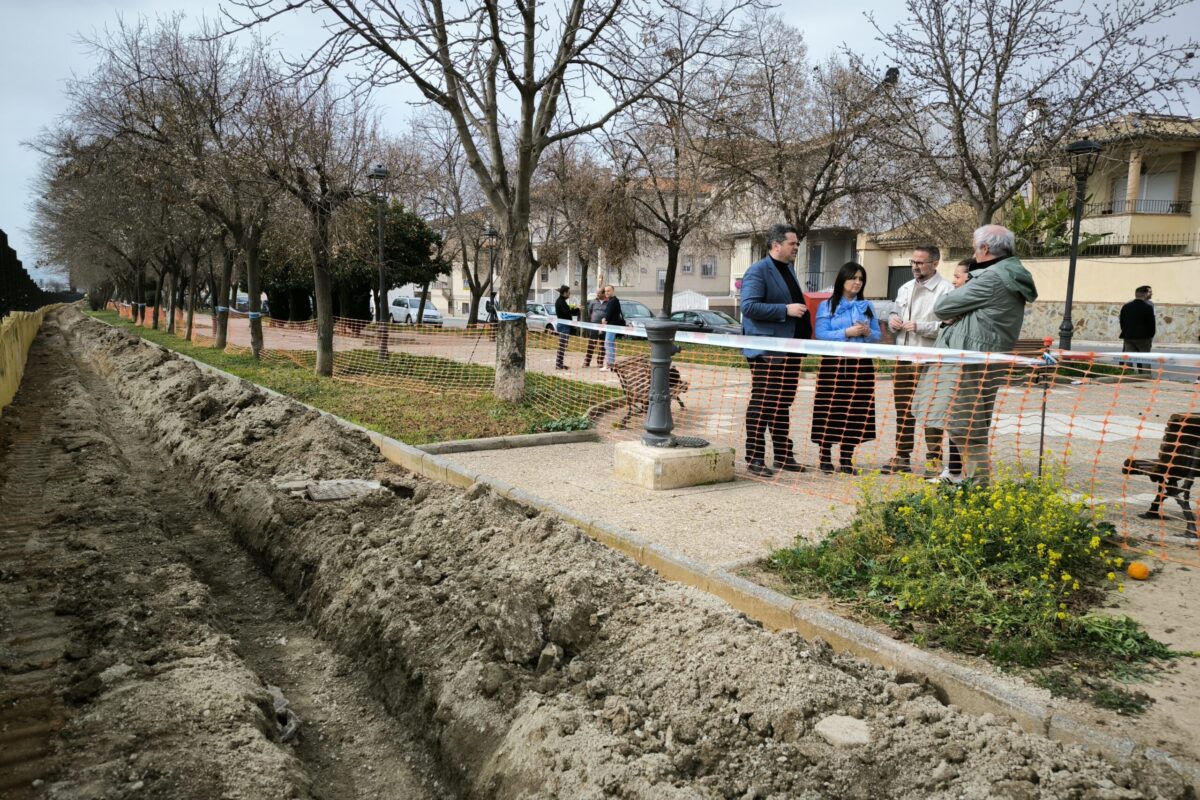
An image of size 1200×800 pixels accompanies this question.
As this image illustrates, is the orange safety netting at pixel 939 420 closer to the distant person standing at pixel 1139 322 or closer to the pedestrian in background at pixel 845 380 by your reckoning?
the pedestrian in background at pixel 845 380

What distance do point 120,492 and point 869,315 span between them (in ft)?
Result: 20.3

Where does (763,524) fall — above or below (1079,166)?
below

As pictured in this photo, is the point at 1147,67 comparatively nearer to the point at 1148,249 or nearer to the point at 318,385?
the point at 318,385

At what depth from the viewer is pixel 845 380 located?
22.3 feet

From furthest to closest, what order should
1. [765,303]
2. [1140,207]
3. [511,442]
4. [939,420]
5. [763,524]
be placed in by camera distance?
[1140,207] < [511,442] < [765,303] < [939,420] < [763,524]

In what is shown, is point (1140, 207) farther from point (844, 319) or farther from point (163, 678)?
point (163, 678)

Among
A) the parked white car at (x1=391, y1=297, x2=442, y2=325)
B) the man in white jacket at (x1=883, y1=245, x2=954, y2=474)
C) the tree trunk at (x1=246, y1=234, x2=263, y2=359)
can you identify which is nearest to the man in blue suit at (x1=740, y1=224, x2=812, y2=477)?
the man in white jacket at (x1=883, y1=245, x2=954, y2=474)

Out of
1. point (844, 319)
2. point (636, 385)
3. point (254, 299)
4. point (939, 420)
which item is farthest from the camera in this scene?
point (254, 299)

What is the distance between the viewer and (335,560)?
4691 mm

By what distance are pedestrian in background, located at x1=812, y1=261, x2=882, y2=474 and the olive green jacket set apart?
1124 mm

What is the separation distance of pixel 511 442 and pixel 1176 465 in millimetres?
5242

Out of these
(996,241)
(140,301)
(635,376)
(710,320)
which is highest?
(996,241)

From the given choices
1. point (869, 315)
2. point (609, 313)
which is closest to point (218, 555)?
point (869, 315)

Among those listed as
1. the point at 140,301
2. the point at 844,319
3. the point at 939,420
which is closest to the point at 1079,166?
the point at 844,319
